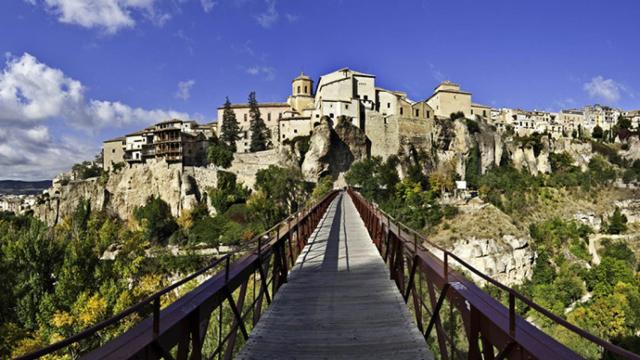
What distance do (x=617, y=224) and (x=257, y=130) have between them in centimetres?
5251

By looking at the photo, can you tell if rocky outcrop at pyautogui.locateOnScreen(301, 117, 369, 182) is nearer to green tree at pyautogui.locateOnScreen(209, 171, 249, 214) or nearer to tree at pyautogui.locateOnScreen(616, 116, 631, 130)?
green tree at pyautogui.locateOnScreen(209, 171, 249, 214)

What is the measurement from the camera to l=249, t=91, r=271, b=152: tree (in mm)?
55031

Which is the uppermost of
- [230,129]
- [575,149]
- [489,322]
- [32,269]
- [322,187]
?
[230,129]

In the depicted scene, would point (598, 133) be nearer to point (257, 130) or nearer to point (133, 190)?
point (257, 130)

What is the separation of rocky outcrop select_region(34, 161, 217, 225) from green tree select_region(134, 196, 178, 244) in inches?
48.0

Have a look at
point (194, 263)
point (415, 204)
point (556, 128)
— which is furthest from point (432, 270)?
point (556, 128)

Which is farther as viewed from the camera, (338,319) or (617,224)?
(617,224)

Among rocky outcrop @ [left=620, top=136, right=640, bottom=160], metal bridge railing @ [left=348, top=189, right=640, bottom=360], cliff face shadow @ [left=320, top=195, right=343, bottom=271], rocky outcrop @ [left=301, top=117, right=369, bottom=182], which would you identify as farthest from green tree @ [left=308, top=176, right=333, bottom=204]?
rocky outcrop @ [left=620, top=136, right=640, bottom=160]

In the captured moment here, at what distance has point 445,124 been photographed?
61000 mm

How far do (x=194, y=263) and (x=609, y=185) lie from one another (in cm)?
6678

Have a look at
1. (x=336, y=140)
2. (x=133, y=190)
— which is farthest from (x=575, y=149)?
(x=133, y=190)

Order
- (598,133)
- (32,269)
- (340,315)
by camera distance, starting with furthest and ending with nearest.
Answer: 1. (598,133)
2. (32,269)
3. (340,315)

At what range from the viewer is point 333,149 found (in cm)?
5044

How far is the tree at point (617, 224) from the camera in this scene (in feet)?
162
